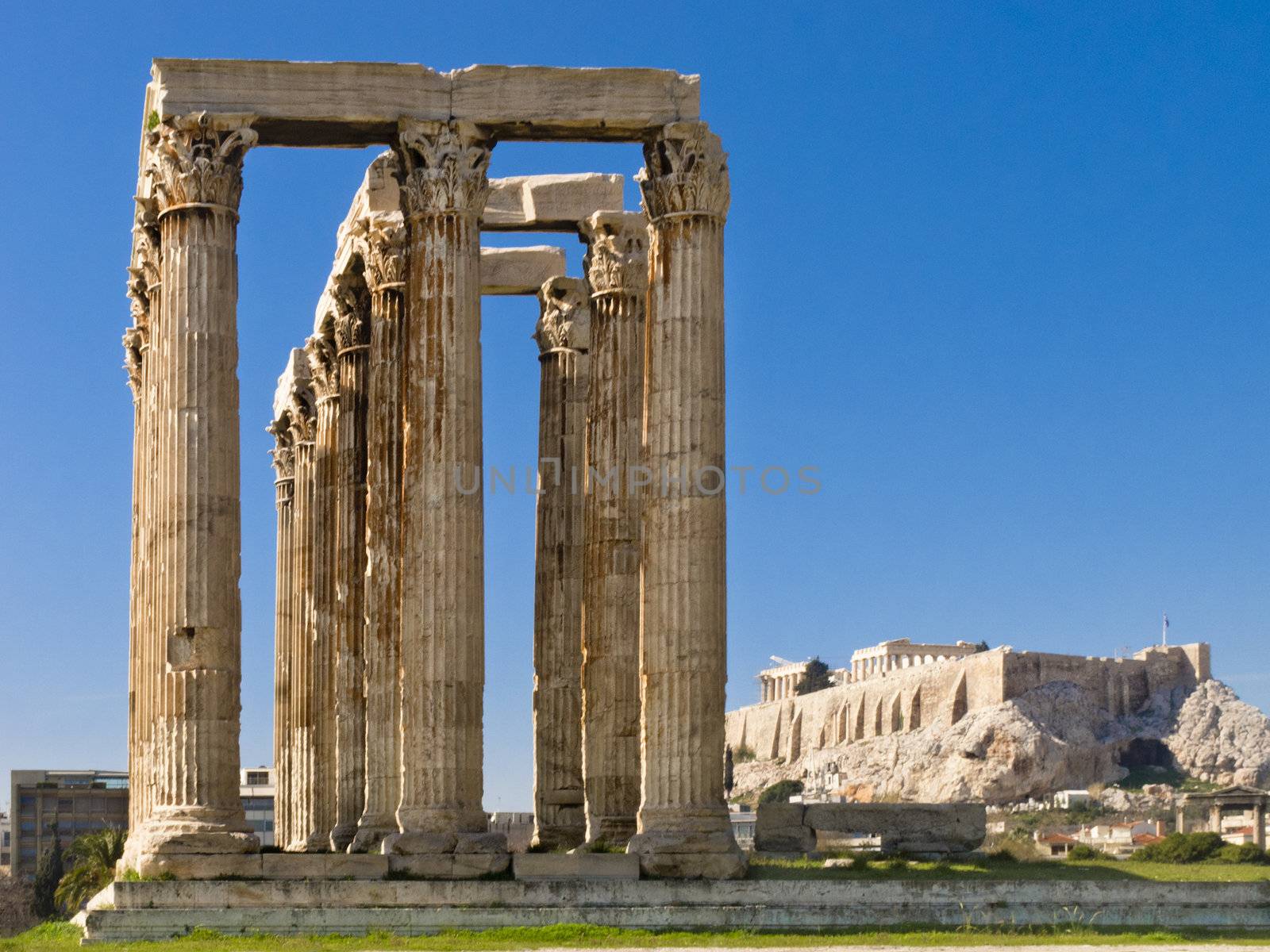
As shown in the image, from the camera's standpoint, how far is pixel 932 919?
112 ft

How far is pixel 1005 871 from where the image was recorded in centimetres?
4006

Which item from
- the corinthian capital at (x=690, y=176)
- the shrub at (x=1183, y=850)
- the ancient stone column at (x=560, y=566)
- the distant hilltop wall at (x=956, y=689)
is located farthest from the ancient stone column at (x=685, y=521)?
the distant hilltop wall at (x=956, y=689)

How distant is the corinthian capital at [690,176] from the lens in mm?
37562

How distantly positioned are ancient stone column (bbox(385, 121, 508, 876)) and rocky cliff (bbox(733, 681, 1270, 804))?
448ft

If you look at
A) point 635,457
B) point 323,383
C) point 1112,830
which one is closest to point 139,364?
point 323,383

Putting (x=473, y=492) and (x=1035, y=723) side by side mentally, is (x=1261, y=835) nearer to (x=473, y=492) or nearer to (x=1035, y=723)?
(x=473, y=492)

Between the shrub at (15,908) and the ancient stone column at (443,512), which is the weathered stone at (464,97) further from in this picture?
the shrub at (15,908)

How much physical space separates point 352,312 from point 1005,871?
16454 millimetres

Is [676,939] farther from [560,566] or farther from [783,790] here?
[783,790]

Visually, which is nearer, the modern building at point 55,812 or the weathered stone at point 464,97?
the weathered stone at point 464,97

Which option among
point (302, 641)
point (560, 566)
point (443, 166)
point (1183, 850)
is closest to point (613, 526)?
point (560, 566)

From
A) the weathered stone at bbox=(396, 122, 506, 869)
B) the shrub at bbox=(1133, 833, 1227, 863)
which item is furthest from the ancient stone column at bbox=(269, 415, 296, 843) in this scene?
the shrub at bbox=(1133, 833, 1227, 863)

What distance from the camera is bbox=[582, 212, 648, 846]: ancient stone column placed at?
4256cm

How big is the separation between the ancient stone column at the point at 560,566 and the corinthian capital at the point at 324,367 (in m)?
4.42
